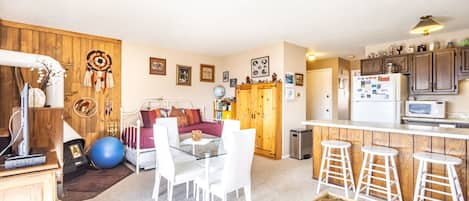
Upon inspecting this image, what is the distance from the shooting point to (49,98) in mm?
2971

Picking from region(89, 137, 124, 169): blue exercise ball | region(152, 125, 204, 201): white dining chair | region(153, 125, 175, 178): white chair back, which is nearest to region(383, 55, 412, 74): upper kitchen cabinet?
region(152, 125, 204, 201): white dining chair

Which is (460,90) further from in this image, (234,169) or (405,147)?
(234,169)

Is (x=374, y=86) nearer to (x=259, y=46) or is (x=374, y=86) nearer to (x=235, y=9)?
(x=259, y=46)

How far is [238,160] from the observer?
7.16 feet

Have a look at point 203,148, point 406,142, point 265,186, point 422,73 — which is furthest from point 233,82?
point 406,142

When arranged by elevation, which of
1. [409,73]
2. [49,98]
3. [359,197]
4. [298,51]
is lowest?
[359,197]

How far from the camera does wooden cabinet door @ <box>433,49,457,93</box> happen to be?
153 inches

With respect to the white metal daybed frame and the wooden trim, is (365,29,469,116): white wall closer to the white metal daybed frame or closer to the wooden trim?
the white metal daybed frame

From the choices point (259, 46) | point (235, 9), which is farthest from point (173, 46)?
point (235, 9)

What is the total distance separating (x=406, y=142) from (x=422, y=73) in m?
2.29

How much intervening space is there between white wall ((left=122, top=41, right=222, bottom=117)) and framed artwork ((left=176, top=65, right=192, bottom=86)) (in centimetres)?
8

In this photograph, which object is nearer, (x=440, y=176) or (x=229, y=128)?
(x=440, y=176)

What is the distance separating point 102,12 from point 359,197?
13.4 ft

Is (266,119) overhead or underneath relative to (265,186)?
overhead
